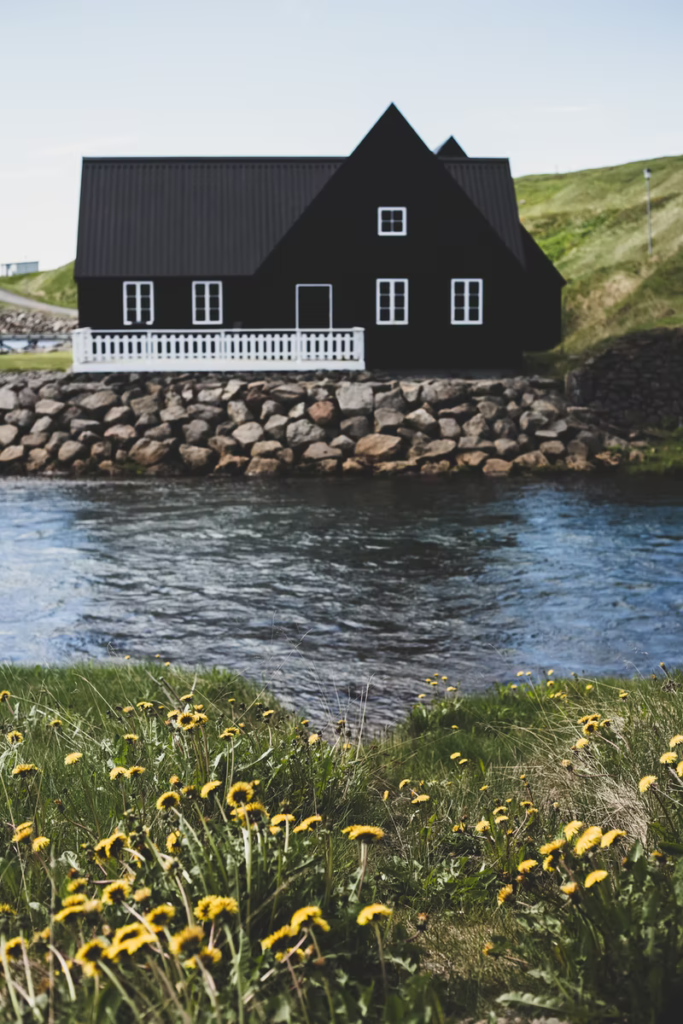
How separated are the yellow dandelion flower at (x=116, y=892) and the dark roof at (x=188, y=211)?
32144 mm

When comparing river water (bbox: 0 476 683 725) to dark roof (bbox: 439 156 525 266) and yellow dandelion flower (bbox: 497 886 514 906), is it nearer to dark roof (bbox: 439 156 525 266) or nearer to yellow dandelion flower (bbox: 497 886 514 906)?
yellow dandelion flower (bbox: 497 886 514 906)

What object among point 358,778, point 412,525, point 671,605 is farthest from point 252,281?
point 358,778

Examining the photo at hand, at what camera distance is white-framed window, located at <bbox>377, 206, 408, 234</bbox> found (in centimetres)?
3284

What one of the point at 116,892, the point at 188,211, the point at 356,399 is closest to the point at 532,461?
the point at 356,399

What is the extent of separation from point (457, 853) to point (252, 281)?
31.0 metres

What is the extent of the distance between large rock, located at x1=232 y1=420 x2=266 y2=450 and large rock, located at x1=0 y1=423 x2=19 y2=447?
5937 mm

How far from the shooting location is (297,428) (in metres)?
26.4

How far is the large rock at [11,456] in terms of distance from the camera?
1036 inches

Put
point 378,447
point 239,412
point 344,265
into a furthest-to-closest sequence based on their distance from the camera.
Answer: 1. point 344,265
2. point 239,412
3. point 378,447

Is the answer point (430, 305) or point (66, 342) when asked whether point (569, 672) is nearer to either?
point (430, 305)

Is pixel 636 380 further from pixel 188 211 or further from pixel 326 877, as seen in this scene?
pixel 326 877

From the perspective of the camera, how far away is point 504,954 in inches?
115

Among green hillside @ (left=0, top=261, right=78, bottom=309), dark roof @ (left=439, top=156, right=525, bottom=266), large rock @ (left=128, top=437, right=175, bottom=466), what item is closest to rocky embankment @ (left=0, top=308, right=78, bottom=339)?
green hillside @ (left=0, top=261, right=78, bottom=309)

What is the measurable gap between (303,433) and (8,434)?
26.1ft
